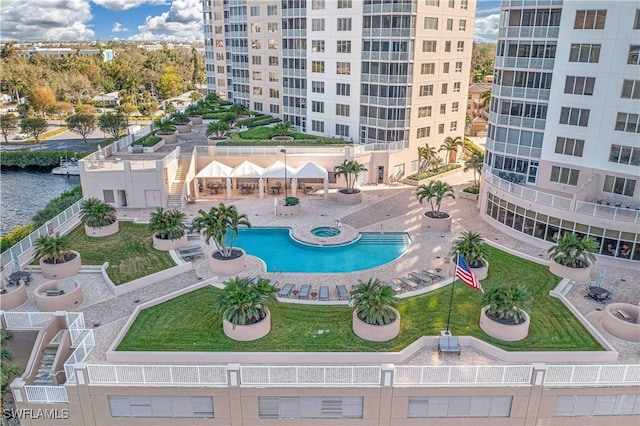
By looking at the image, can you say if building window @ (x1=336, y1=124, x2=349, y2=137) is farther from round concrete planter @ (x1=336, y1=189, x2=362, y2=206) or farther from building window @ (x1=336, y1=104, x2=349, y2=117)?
round concrete planter @ (x1=336, y1=189, x2=362, y2=206)

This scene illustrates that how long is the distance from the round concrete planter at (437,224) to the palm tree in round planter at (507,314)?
1243 centimetres

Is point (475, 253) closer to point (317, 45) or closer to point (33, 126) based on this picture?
point (317, 45)

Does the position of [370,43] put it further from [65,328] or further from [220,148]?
[65,328]

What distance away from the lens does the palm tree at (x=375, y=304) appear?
790 inches

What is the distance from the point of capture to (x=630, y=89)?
28.2 meters

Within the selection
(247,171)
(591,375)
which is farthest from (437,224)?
(591,375)

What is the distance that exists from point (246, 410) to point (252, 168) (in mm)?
24790

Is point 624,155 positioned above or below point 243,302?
above

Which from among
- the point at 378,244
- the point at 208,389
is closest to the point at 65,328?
the point at 208,389

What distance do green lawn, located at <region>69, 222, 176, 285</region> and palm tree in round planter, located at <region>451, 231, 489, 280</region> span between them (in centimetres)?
1679

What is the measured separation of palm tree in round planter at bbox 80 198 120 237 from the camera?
102 feet

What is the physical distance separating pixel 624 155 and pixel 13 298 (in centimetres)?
3571

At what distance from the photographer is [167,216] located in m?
29.8

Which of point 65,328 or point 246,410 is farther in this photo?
point 65,328
